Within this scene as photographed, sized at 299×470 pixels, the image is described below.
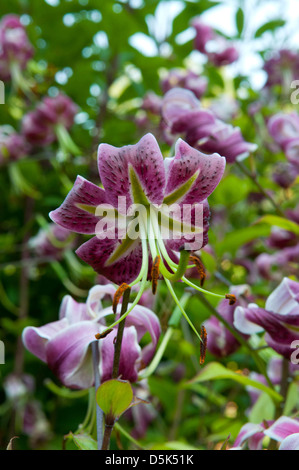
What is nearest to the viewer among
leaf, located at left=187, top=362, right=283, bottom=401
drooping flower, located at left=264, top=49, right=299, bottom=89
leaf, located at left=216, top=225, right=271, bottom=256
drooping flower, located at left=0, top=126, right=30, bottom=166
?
leaf, located at left=187, top=362, right=283, bottom=401

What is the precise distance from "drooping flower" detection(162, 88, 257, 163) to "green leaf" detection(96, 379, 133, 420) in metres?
0.31

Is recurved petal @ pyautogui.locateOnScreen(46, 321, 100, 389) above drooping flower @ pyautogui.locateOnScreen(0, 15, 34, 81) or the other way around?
the other way around

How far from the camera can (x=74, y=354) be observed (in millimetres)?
426

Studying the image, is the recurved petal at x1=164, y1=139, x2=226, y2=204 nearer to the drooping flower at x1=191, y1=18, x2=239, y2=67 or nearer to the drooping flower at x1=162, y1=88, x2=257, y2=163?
the drooping flower at x1=162, y1=88, x2=257, y2=163

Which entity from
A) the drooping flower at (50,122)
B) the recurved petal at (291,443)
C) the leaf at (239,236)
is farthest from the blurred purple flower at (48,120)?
the recurved petal at (291,443)

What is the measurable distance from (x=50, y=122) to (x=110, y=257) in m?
0.84

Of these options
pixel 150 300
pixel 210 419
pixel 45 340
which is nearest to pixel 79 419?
pixel 210 419

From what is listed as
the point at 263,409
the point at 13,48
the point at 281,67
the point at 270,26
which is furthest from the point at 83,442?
the point at 270,26

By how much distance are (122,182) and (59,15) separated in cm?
121

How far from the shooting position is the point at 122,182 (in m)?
0.40

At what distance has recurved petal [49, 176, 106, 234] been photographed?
383 millimetres

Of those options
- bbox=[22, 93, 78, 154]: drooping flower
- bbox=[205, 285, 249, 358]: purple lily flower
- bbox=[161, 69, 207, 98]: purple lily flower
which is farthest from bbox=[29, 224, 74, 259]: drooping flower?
bbox=[205, 285, 249, 358]: purple lily flower

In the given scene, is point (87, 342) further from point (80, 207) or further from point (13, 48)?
point (13, 48)

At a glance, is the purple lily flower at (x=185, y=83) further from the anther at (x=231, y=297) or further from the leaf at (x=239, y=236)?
the anther at (x=231, y=297)
